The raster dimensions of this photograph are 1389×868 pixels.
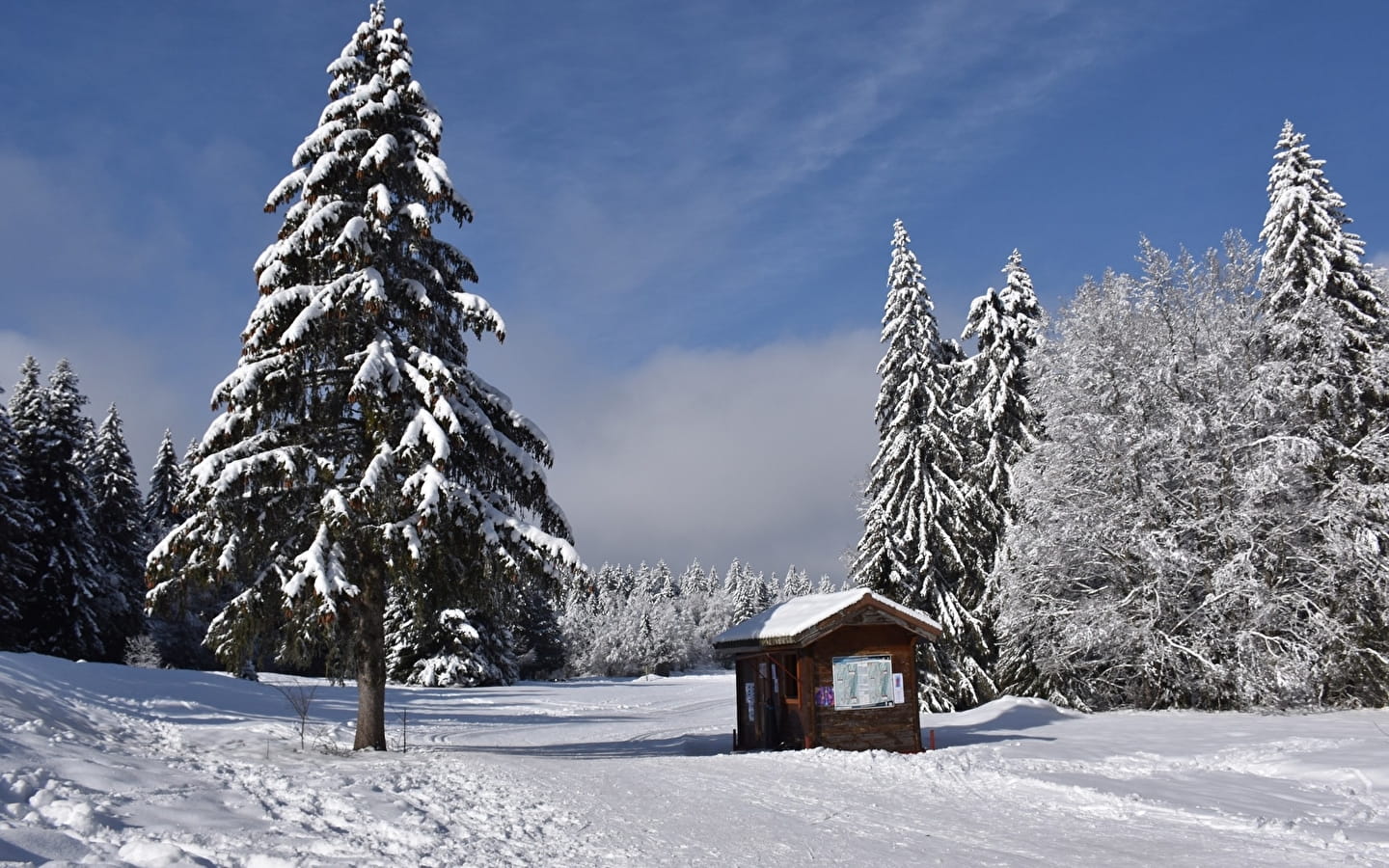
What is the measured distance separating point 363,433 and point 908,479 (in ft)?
64.3

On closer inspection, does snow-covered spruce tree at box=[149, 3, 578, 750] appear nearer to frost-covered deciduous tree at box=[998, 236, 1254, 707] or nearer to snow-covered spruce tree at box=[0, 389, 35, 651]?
frost-covered deciduous tree at box=[998, 236, 1254, 707]

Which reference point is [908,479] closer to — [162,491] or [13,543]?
[13,543]

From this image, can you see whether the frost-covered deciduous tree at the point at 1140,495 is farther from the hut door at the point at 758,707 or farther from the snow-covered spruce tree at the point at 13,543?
the snow-covered spruce tree at the point at 13,543

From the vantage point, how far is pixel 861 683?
20.7 m

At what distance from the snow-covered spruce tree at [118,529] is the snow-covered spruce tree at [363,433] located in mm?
32531

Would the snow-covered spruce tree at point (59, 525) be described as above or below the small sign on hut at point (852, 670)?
above

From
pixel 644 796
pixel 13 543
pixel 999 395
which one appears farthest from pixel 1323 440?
pixel 13 543

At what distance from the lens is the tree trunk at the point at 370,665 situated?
15.8 meters

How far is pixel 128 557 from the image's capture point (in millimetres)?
45188

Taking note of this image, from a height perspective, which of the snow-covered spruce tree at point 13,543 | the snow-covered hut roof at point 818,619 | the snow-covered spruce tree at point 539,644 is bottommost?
the snow-covered spruce tree at point 539,644

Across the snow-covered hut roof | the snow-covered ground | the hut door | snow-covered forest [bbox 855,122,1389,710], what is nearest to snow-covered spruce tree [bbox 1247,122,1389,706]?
snow-covered forest [bbox 855,122,1389,710]

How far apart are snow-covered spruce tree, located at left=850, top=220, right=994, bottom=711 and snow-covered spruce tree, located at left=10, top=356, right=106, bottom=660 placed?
30878 mm

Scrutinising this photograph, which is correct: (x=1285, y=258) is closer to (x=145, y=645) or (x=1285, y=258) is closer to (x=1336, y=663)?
(x=1336, y=663)

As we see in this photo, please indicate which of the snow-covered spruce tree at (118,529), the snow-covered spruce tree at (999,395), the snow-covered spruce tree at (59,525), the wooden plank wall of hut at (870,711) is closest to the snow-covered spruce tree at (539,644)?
the snow-covered spruce tree at (118,529)
